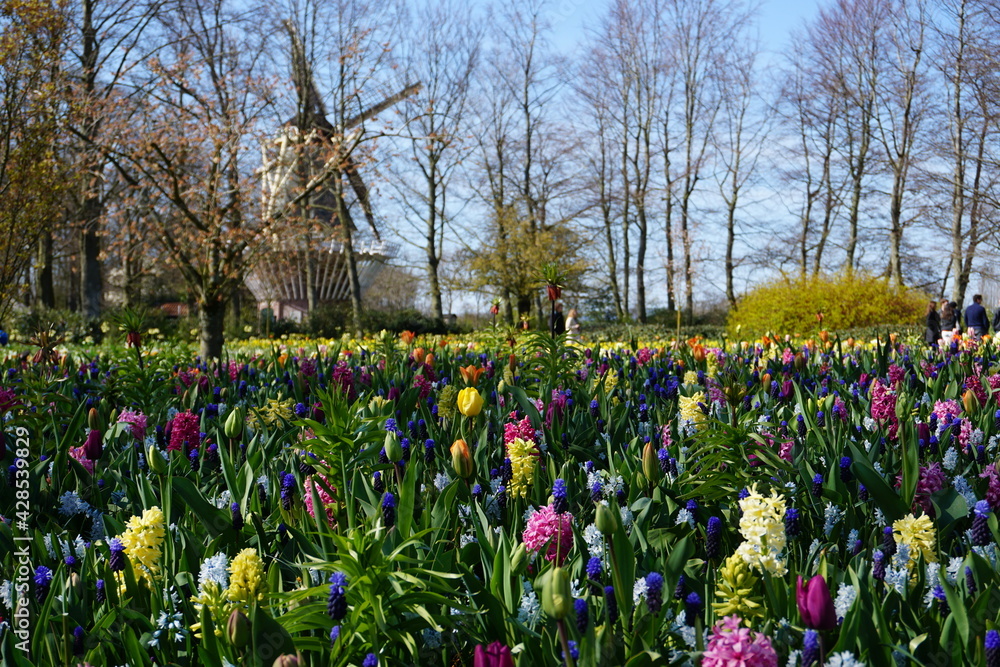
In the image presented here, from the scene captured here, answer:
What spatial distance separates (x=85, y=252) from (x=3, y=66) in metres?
12.8

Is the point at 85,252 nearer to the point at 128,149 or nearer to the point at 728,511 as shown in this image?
the point at 128,149

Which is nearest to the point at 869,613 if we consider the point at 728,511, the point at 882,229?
the point at 728,511

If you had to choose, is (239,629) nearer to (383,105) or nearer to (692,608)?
(692,608)

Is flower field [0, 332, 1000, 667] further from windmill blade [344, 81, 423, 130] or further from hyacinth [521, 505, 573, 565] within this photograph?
windmill blade [344, 81, 423, 130]

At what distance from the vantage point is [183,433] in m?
2.64

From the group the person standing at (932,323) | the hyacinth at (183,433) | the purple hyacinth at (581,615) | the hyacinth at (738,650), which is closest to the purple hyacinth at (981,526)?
the hyacinth at (738,650)

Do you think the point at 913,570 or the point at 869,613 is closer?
the point at 869,613

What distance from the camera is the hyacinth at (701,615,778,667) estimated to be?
100cm

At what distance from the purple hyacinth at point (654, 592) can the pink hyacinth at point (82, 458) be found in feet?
6.04

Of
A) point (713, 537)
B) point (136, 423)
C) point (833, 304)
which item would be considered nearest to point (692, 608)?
point (713, 537)

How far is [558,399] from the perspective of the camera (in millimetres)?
2928

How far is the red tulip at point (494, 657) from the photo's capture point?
A: 0.97m

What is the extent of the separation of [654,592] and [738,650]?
0.27m

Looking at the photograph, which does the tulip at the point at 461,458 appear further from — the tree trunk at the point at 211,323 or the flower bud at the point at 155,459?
the tree trunk at the point at 211,323
